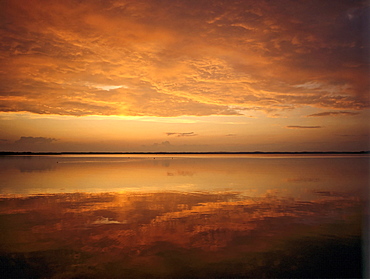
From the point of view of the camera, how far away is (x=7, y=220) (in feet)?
36.3

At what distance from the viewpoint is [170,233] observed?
955 centimetres

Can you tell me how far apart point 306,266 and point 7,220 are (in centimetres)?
959

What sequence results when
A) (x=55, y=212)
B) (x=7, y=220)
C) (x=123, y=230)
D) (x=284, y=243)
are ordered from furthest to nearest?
(x=55, y=212) → (x=7, y=220) → (x=123, y=230) → (x=284, y=243)

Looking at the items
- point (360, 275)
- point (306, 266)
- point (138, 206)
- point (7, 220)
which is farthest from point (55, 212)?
point (360, 275)

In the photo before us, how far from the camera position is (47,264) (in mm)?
7152

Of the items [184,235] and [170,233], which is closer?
[184,235]

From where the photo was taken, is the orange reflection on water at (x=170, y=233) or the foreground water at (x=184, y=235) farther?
the orange reflection on water at (x=170, y=233)

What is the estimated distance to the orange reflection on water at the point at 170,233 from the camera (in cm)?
710

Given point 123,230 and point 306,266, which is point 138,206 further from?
point 306,266

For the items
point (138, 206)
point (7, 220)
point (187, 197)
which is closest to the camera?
point (7, 220)

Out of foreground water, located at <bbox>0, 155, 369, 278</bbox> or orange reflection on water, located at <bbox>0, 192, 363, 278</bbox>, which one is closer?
foreground water, located at <bbox>0, 155, 369, 278</bbox>

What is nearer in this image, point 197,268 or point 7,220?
point 197,268

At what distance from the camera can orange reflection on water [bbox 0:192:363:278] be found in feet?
23.3

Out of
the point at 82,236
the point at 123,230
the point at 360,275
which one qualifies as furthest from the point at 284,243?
the point at 82,236
